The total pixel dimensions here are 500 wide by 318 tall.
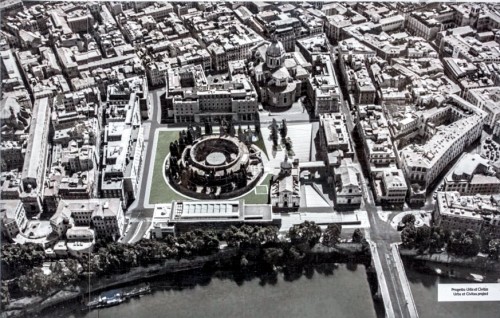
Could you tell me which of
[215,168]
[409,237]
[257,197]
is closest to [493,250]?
[409,237]

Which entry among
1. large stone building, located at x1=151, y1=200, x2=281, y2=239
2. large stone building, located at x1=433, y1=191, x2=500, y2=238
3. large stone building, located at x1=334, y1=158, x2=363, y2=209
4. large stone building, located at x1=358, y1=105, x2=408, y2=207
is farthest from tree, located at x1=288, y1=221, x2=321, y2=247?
large stone building, located at x1=433, y1=191, x2=500, y2=238

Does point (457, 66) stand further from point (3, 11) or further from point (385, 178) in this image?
point (3, 11)

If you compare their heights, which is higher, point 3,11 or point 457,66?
point 3,11

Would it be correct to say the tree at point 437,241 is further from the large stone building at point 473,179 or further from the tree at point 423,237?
the large stone building at point 473,179

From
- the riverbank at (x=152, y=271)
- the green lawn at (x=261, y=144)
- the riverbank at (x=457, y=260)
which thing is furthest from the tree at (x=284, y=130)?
the riverbank at (x=457, y=260)

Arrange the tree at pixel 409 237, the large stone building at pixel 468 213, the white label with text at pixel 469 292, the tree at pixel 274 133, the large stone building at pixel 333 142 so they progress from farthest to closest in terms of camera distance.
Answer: the tree at pixel 274 133, the large stone building at pixel 333 142, the large stone building at pixel 468 213, the tree at pixel 409 237, the white label with text at pixel 469 292

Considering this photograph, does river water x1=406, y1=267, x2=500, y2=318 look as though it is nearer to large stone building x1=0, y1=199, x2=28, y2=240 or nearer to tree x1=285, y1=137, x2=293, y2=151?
tree x1=285, y1=137, x2=293, y2=151

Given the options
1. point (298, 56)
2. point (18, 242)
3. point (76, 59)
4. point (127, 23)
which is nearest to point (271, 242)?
point (18, 242)
